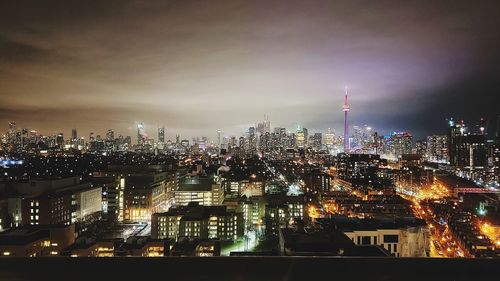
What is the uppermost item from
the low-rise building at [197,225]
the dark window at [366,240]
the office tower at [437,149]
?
the office tower at [437,149]

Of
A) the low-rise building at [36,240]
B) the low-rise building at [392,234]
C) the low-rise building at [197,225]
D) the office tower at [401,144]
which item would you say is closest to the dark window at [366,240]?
the low-rise building at [392,234]

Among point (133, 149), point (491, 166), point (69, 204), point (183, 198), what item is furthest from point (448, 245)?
point (133, 149)

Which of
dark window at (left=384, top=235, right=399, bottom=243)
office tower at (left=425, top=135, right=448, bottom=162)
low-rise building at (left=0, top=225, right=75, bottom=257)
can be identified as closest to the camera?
low-rise building at (left=0, top=225, right=75, bottom=257)

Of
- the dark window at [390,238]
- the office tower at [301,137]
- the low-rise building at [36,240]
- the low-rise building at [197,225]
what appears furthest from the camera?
the office tower at [301,137]

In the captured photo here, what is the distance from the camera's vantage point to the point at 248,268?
1.03 metres

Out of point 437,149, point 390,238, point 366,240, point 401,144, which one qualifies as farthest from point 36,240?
point 401,144

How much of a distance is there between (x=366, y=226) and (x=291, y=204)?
4.06 meters

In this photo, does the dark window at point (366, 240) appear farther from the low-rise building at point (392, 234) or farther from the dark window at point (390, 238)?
the dark window at point (390, 238)

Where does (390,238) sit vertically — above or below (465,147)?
below

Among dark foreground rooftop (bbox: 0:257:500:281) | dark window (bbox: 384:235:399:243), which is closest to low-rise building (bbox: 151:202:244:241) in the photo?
dark window (bbox: 384:235:399:243)

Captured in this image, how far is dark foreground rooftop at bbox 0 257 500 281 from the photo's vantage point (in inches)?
39.4

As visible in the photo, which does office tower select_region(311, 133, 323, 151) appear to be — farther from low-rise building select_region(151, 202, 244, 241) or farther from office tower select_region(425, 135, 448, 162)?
low-rise building select_region(151, 202, 244, 241)

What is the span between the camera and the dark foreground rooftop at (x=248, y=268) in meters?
1.00

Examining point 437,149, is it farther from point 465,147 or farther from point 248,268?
point 248,268
